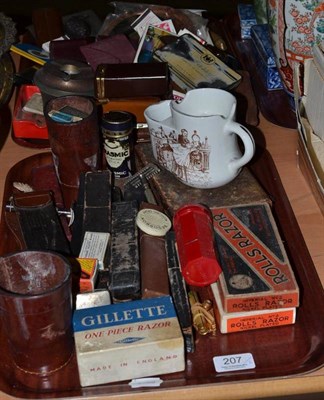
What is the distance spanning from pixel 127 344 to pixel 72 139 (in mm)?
341

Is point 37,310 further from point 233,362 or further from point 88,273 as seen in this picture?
point 233,362

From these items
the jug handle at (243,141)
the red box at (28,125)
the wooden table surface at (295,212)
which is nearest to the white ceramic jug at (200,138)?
the jug handle at (243,141)

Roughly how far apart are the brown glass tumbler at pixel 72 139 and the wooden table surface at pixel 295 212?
0.10 meters

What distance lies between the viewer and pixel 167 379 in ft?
2.59

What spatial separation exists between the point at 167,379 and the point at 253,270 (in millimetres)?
152

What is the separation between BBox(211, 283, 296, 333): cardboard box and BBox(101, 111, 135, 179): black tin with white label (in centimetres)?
29

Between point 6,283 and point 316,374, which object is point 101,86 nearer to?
point 6,283

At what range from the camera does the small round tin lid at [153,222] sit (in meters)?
0.90

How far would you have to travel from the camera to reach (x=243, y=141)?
965 millimetres

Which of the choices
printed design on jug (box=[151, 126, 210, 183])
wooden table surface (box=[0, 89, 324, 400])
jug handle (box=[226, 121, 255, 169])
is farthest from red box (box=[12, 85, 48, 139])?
jug handle (box=[226, 121, 255, 169])

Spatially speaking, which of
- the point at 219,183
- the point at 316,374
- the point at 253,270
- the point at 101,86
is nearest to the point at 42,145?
the point at 101,86

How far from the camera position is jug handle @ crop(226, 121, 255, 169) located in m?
0.95

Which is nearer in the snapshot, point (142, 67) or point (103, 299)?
point (103, 299)

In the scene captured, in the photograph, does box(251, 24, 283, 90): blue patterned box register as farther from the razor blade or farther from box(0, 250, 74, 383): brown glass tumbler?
box(0, 250, 74, 383): brown glass tumbler
